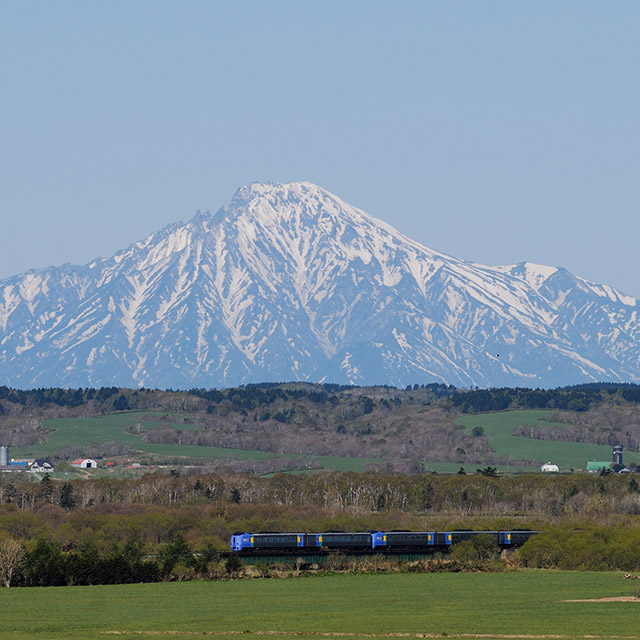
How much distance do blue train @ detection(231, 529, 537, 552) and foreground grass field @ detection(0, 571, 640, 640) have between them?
16071 millimetres

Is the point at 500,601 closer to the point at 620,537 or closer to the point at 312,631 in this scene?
the point at 312,631

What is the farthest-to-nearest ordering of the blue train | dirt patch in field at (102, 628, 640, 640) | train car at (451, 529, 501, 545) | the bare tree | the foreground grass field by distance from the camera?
train car at (451, 529, 501, 545) < the blue train < the bare tree < the foreground grass field < dirt patch in field at (102, 628, 640, 640)

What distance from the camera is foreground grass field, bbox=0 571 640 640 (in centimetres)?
10500

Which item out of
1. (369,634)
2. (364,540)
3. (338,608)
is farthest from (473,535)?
(369,634)

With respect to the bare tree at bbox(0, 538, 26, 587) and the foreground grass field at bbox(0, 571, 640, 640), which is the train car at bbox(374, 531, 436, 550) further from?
the bare tree at bbox(0, 538, 26, 587)

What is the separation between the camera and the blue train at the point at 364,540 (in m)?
166

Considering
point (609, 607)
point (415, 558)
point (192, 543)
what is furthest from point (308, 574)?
point (609, 607)

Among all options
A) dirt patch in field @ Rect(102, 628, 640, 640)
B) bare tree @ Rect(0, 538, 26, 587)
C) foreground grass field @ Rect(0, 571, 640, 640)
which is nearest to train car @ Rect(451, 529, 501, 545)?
foreground grass field @ Rect(0, 571, 640, 640)

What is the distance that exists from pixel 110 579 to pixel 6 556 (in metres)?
10.6

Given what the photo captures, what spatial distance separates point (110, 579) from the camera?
484 feet

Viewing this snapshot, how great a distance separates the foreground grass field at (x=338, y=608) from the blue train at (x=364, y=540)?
52.7 ft

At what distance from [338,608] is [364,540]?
5011cm

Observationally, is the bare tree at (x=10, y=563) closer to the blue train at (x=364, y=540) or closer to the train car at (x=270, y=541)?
the train car at (x=270, y=541)

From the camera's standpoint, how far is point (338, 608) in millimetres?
120062
